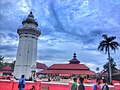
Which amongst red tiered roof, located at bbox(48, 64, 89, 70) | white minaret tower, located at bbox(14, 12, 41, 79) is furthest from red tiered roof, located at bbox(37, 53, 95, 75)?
white minaret tower, located at bbox(14, 12, 41, 79)

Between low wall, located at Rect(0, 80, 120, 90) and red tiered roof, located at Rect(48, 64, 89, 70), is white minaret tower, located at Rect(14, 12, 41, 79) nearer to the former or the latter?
red tiered roof, located at Rect(48, 64, 89, 70)

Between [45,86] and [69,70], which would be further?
[69,70]

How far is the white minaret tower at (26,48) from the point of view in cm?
3622

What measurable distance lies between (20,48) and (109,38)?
746 inches

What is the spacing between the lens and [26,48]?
1444 inches

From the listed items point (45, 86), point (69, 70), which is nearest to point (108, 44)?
point (69, 70)


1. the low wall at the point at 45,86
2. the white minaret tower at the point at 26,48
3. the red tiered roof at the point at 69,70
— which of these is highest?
the white minaret tower at the point at 26,48

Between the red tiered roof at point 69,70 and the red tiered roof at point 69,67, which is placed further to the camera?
the red tiered roof at point 69,67

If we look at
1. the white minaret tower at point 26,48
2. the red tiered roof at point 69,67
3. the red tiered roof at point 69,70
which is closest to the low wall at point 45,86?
the white minaret tower at point 26,48

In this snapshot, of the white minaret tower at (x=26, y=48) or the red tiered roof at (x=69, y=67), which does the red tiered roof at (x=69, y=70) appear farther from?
the white minaret tower at (x=26, y=48)

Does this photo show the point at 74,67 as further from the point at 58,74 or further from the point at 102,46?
the point at 102,46

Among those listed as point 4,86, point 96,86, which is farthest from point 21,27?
point 96,86

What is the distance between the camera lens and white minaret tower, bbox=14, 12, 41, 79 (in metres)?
36.2

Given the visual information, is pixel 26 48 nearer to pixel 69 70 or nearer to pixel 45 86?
pixel 69 70
